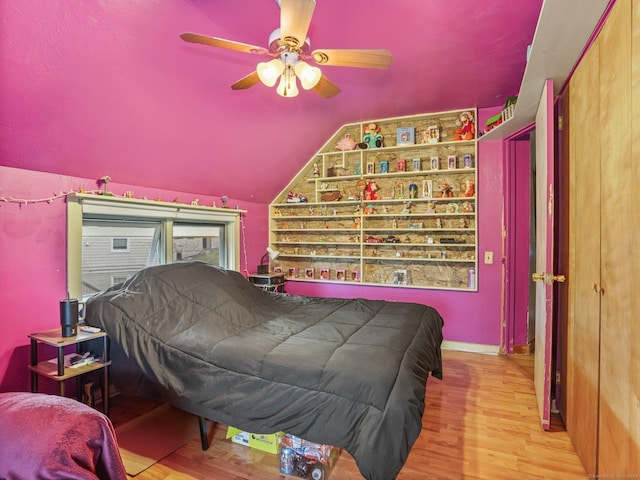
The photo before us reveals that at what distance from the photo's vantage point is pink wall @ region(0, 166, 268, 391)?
197 cm

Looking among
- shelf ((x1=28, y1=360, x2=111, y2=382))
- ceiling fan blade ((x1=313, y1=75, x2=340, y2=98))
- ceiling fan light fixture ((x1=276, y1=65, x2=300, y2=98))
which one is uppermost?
ceiling fan blade ((x1=313, y1=75, x2=340, y2=98))

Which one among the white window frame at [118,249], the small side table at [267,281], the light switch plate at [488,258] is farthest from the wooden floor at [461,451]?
the small side table at [267,281]

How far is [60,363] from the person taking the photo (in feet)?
5.99

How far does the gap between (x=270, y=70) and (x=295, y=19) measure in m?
0.33

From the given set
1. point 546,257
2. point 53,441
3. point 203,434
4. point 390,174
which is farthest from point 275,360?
point 390,174

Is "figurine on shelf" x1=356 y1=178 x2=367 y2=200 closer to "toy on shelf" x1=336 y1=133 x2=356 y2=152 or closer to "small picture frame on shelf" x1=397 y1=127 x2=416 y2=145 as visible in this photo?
"toy on shelf" x1=336 y1=133 x2=356 y2=152

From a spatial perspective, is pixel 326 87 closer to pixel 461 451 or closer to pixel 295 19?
pixel 295 19

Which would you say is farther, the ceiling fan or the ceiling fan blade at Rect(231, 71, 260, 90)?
the ceiling fan blade at Rect(231, 71, 260, 90)

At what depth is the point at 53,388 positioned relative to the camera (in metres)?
2.20

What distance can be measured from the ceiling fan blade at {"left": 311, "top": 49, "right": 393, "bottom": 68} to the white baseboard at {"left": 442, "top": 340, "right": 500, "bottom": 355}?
9.96ft

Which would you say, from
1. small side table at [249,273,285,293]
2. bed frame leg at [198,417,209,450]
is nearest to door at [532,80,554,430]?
bed frame leg at [198,417,209,450]

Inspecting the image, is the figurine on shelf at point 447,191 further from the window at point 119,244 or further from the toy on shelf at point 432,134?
the window at point 119,244

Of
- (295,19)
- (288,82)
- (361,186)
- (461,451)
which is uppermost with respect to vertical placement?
(295,19)

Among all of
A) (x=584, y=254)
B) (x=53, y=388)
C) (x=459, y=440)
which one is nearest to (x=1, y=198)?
(x=53, y=388)
